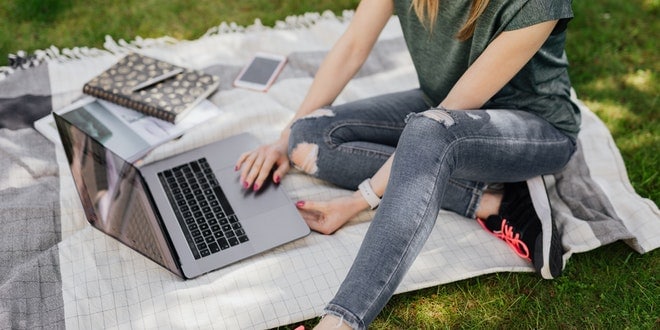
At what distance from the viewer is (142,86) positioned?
7.91 feet

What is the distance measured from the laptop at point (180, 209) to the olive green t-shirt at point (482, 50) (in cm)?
63

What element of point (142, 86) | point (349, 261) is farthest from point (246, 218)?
point (142, 86)

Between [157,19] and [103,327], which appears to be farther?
[157,19]

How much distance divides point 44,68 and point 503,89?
1.85m

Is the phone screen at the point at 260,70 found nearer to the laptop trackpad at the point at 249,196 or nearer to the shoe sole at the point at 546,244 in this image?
the laptop trackpad at the point at 249,196

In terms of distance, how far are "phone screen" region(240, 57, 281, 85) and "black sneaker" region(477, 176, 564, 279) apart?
43.6 inches

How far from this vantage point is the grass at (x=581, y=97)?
181 cm

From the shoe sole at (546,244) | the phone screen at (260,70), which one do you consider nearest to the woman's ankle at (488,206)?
the shoe sole at (546,244)

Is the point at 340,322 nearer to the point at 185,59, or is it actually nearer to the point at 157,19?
the point at 185,59

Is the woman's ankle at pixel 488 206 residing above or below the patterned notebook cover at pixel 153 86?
above

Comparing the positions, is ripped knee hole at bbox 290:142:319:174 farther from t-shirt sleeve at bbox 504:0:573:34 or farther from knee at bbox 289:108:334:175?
t-shirt sleeve at bbox 504:0:573:34

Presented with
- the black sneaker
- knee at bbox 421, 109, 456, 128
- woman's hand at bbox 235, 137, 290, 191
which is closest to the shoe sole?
the black sneaker

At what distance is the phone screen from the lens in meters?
2.61

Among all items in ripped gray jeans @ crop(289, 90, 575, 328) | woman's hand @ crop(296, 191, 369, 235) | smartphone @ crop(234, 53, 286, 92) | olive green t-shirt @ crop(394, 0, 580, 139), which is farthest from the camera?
smartphone @ crop(234, 53, 286, 92)
